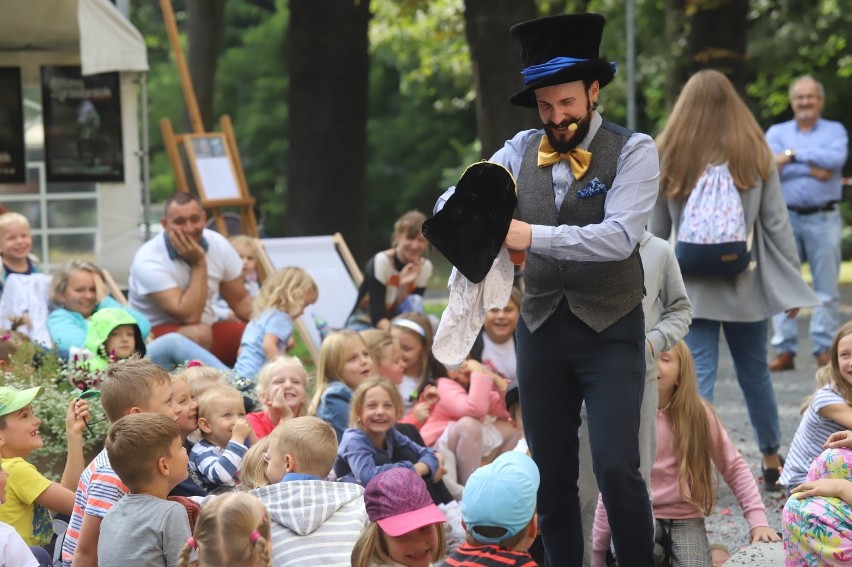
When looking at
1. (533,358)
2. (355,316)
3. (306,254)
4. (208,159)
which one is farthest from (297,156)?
(533,358)

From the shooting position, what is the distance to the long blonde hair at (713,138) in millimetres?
6781

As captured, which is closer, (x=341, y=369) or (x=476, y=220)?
(x=476, y=220)

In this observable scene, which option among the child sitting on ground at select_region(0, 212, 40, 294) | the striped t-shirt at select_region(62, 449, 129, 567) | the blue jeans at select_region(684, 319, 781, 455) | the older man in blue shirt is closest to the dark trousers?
the striped t-shirt at select_region(62, 449, 129, 567)

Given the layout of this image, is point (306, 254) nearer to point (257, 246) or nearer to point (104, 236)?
point (257, 246)

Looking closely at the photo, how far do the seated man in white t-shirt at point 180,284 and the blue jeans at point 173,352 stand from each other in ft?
1.75

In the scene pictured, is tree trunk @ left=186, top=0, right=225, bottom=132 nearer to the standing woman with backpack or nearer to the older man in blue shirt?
the older man in blue shirt

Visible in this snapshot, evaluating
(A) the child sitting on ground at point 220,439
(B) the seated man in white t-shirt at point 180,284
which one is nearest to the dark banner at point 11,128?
(B) the seated man in white t-shirt at point 180,284

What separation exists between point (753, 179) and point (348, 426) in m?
2.36

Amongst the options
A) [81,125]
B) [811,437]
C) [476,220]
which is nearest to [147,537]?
[476,220]

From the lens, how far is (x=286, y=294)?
809 cm

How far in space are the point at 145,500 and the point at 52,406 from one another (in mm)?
2193

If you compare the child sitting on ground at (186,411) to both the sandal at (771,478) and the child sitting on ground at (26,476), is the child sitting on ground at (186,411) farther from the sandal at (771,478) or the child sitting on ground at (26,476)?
the sandal at (771,478)

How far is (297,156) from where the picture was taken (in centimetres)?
1494

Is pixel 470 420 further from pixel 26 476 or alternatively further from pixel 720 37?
pixel 720 37
